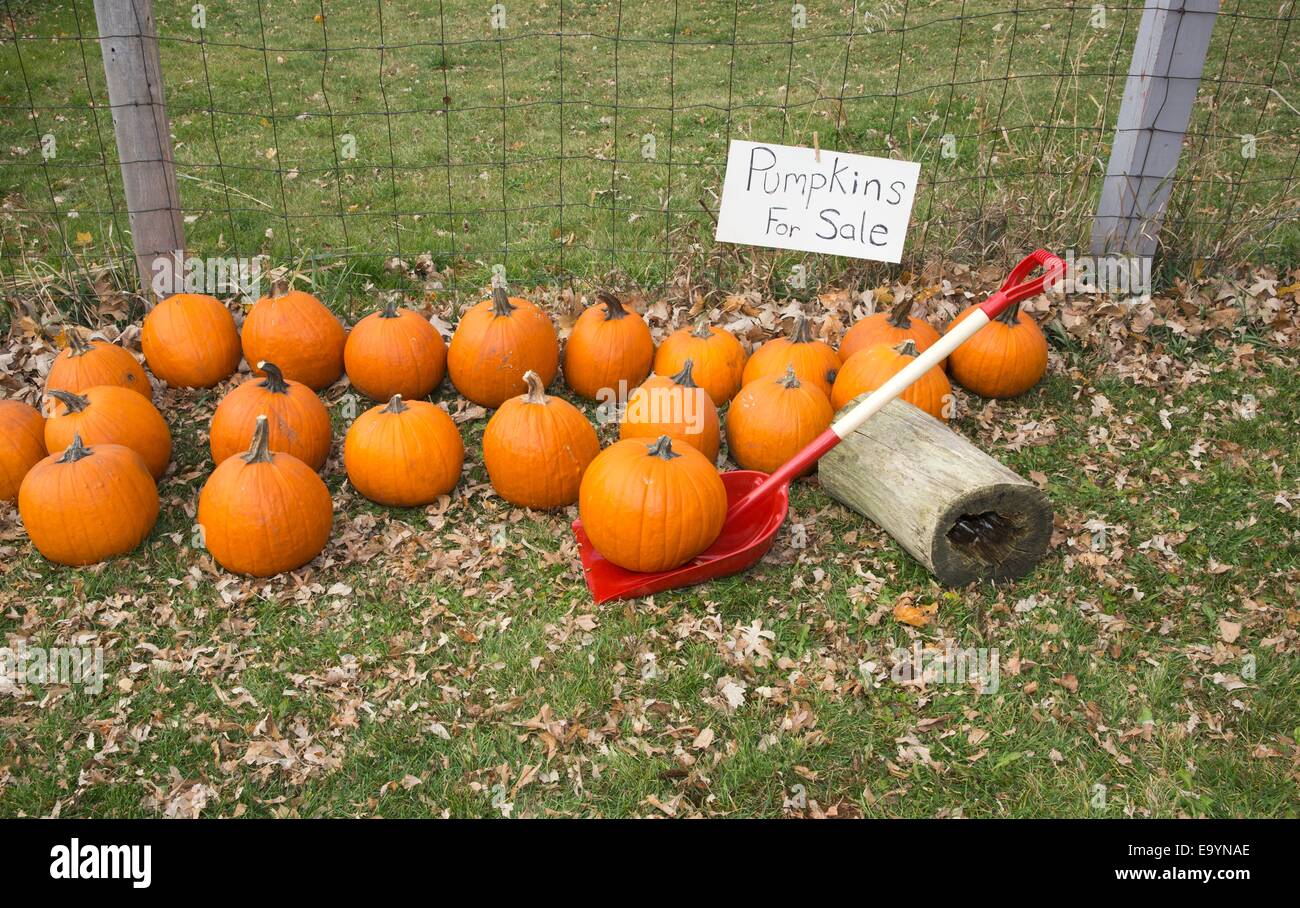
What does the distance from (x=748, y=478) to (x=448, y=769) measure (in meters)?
1.91

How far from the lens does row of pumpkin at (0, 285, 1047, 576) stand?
13.5ft

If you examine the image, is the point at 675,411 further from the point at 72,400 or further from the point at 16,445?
the point at 16,445

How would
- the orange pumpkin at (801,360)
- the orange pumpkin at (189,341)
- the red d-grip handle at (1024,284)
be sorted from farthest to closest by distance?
the orange pumpkin at (189,341)
the orange pumpkin at (801,360)
the red d-grip handle at (1024,284)

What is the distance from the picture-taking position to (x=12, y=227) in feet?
23.1

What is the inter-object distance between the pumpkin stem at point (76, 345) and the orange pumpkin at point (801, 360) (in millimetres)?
3316

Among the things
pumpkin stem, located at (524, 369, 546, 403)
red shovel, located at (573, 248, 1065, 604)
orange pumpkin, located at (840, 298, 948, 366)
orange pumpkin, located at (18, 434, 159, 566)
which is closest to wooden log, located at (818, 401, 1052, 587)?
red shovel, located at (573, 248, 1065, 604)

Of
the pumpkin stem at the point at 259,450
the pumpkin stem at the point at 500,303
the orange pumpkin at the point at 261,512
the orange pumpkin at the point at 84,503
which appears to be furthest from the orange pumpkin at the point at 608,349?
the orange pumpkin at the point at 84,503

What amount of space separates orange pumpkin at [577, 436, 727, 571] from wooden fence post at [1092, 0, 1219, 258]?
3.58 metres

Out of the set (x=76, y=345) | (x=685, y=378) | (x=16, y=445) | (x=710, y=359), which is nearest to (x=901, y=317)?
(x=710, y=359)

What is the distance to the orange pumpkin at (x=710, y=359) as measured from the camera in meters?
5.21

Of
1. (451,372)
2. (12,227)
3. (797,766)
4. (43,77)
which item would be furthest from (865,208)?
(43,77)

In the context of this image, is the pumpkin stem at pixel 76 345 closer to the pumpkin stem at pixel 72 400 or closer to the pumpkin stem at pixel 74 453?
the pumpkin stem at pixel 72 400

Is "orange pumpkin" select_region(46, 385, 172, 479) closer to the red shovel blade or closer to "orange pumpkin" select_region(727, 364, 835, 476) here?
the red shovel blade

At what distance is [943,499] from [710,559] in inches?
39.3
